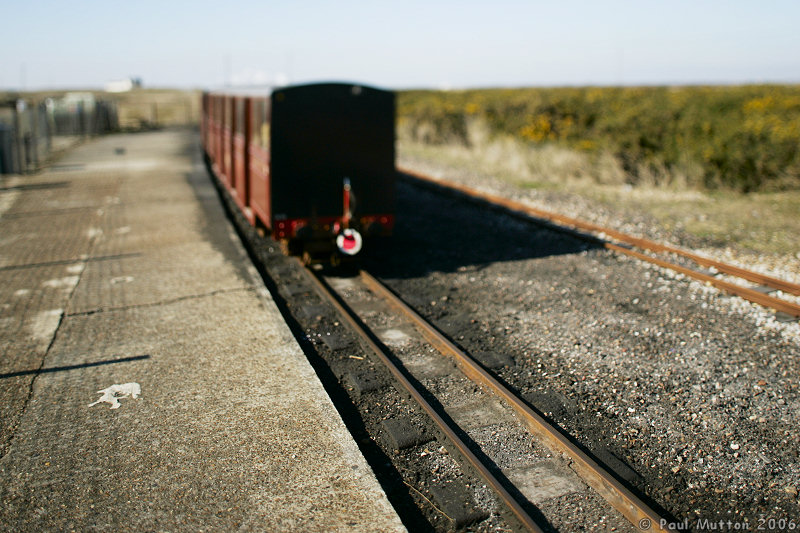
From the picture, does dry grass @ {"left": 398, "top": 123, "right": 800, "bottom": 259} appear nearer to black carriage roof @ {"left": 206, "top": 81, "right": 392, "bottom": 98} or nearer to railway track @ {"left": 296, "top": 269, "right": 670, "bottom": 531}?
black carriage roof @ {"left": 206, "top": 81, "right": 392, "bottom": 98}

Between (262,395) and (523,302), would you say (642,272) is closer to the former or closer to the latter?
(523,302)

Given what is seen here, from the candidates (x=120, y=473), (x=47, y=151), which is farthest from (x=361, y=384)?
(x=47, y=151)

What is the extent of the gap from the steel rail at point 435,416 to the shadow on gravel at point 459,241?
1.70 m

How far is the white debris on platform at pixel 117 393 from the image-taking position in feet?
17.1

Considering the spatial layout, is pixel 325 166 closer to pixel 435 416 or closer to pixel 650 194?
pixel 435 416

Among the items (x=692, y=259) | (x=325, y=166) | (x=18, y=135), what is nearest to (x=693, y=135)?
(x=692, y=259)

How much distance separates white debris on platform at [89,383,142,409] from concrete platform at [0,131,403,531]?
60 mm

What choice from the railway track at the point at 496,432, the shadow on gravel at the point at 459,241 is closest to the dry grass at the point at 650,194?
the shadow on gravel at the point at 459,241

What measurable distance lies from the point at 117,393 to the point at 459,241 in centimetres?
664

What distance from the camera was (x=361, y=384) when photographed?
566 cm

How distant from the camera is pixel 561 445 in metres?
4.61

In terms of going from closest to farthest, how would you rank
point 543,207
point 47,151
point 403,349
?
point 403,349 → point 543,207 → point 47,151

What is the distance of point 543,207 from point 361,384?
901 centimetres

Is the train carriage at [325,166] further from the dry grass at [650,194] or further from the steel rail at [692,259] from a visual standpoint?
the dry grass at [650,194]
